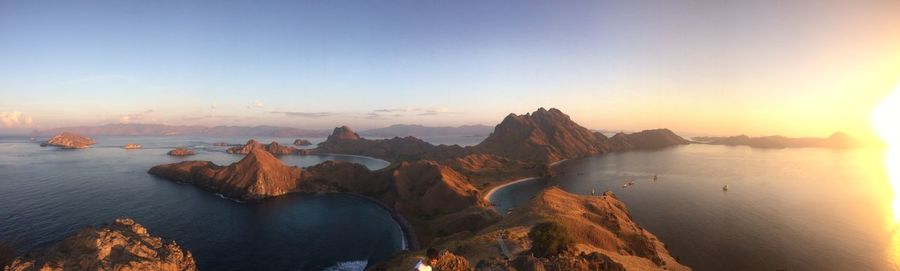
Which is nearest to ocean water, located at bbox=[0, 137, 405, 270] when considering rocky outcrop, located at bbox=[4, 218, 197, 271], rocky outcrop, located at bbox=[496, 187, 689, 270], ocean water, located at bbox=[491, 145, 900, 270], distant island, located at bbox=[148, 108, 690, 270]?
distant island, located at bbox=[148, 108, 690, 270]

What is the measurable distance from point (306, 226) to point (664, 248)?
83854mm

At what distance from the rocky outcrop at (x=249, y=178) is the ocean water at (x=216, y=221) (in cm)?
495

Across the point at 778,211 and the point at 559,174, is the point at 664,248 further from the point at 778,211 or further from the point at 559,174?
the point at 559,174

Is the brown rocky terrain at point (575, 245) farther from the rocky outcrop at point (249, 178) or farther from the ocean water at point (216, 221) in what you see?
the rocky outcrop at point (249, 178)

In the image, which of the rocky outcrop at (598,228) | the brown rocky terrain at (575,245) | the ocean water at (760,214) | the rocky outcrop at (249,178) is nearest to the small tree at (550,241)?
the brown rocky terrain at (575,245)

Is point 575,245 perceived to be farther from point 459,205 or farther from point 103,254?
point 103,254

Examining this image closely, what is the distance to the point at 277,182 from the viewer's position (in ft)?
433

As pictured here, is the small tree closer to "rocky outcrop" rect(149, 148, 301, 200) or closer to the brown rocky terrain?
the brown rocky terrain

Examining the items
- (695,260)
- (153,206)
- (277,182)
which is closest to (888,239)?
(695,260)

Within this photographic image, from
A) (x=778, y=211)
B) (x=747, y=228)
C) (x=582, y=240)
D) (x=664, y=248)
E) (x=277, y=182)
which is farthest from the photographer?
(x=277, y=182)

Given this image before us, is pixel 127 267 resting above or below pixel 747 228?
above

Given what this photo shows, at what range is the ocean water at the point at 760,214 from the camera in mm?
70312

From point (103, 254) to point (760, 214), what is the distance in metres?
142

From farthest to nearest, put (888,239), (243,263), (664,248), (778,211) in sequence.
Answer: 1. (778,211)
2. (888,239)
3. (664,248)
4. (243,263)
